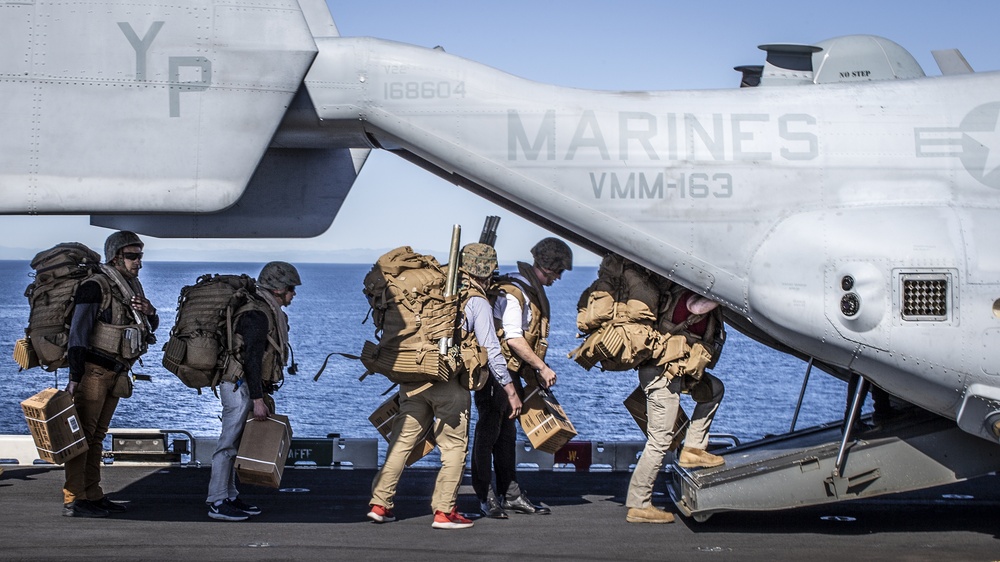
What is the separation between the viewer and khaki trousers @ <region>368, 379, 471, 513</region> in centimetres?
777

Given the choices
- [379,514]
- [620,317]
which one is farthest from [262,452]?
[620,317]

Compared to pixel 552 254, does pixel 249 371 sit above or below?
below

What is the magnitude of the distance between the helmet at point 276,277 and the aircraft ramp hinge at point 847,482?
4456 mm

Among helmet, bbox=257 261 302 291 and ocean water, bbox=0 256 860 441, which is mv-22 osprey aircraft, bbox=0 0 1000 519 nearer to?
helmet, bbox=257 261 302 291

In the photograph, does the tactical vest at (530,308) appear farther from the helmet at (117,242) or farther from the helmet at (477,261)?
the helmet at (117,242)

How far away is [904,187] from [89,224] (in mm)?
6871

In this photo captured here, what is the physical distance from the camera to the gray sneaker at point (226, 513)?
798 centimetres

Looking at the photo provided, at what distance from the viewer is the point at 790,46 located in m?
8.38

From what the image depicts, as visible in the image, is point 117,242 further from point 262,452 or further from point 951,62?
point 951,62

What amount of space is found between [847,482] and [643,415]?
186cm

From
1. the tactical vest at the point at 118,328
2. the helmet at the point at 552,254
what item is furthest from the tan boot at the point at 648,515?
the tactical vest at the point at 118,328

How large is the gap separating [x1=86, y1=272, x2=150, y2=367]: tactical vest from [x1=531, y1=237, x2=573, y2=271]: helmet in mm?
3251

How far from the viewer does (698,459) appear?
318 inches

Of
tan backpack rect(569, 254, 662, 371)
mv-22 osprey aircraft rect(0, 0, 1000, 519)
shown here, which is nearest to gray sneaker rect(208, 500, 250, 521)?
mv-22 osprey aircraft rect(0, 0, 1000, 519)
